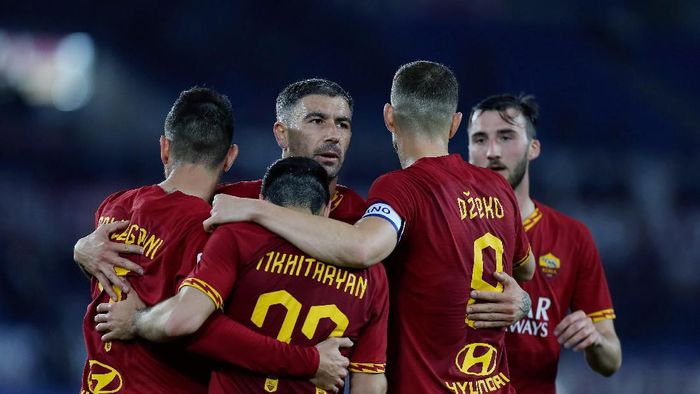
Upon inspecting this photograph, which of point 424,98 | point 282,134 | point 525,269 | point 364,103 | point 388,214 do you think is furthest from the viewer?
point 364,103

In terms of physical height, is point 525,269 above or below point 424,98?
below

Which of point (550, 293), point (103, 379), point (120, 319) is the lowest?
point (103, 379)

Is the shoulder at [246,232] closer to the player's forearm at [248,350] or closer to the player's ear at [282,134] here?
the player's forearm at [248,350]

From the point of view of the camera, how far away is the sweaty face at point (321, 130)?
4.36 metres

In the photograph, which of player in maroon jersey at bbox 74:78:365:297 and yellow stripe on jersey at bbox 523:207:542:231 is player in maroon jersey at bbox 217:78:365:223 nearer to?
player in maroon jersey at bbox 74:78:365:297

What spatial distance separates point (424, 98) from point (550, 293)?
1.83 meters

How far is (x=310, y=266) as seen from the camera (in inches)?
132

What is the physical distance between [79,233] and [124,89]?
2.17 metres

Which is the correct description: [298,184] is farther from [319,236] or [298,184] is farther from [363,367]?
[363,367]

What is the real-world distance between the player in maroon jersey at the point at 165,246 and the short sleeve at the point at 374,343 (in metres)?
0.69

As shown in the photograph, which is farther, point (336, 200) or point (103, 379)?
point (336, 200)

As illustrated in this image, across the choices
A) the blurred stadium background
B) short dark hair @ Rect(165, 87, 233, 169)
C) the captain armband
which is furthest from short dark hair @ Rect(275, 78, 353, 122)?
the blurred stadium background

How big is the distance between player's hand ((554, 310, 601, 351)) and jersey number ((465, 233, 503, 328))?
0.90m

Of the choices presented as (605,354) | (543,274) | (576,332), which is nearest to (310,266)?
(576,332)
